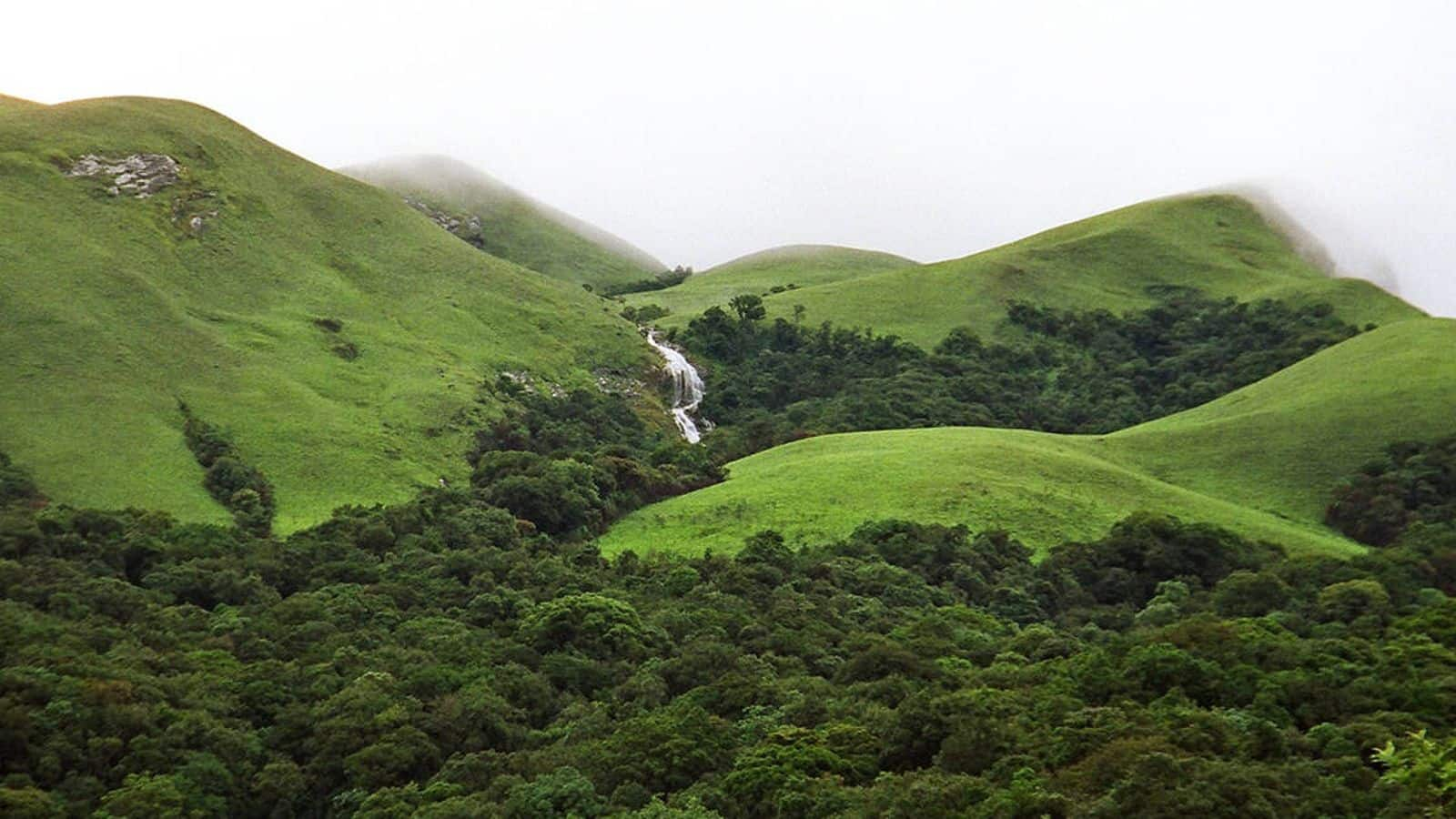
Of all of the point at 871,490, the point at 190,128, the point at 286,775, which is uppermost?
the point at 190,128

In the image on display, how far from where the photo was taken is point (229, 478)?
97.4 m

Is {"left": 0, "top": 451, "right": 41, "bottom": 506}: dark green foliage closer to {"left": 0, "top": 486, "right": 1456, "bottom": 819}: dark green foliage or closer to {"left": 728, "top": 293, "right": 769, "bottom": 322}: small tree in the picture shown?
{"left": 0, "top": 486, "right": 1456, "bottom": 819}: dark green foliage

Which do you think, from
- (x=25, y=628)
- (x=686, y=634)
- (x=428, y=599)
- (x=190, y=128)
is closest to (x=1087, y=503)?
(x=686, y=634)

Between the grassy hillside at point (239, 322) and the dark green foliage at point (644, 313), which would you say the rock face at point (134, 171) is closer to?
the grassy hillside at point (239, 322)

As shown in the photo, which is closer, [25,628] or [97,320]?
[25,628]

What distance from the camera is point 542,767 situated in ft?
174

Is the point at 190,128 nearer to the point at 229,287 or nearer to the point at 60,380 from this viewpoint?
the point at 229,287

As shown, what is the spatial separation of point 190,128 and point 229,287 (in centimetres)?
3392

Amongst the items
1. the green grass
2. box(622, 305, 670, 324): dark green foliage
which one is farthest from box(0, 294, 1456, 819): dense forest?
box(622, 305, 670, 324): dark green foliage

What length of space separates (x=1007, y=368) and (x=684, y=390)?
42.8 m

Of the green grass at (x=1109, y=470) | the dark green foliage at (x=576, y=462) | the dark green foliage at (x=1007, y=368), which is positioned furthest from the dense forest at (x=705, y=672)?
the dark green foliage at (x=1007, y=368)

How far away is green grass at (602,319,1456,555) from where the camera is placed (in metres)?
101

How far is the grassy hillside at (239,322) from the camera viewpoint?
10044 centimetres

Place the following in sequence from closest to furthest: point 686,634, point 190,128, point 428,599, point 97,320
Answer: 1. point 686,634
2. point 428,599
3. point 97,320
4. point 190,128
